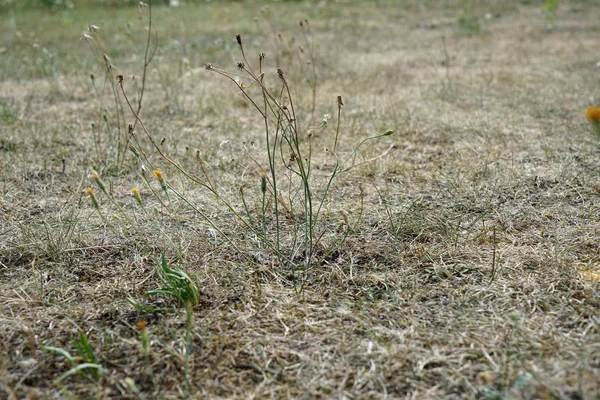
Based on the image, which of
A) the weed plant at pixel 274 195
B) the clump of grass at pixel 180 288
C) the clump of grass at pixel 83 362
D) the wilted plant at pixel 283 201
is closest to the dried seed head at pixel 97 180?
the weed plant at pixel 274 195

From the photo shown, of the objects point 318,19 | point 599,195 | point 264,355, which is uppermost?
point 318,19

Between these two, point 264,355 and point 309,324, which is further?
point 309,324

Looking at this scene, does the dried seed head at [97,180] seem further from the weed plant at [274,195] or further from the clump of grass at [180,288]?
the clump of grass at [180,288]

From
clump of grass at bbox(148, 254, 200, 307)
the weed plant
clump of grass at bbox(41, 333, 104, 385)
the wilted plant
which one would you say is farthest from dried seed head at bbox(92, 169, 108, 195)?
clump of grass at bbox(41, 333, 104, 385)

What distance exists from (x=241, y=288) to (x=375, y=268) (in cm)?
47

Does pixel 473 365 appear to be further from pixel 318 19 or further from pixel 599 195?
pixel 318 19

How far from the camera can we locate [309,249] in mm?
2057

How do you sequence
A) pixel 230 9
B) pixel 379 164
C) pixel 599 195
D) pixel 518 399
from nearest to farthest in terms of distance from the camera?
pixel 518 399 → pixel 599 195 → pixel 379 164 → pixel 230 9

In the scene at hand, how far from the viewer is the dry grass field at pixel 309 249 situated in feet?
4.91

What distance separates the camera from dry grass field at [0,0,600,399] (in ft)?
4.91

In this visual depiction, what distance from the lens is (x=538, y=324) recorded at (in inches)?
63.8

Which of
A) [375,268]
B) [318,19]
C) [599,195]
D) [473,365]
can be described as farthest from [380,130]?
[318,19]

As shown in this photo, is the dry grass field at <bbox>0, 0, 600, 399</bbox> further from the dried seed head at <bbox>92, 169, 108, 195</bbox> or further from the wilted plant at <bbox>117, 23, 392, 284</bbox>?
the dried seed head at <bbox>92, 169, 108, 195</bbox>

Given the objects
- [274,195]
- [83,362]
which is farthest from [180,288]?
[274,195]
